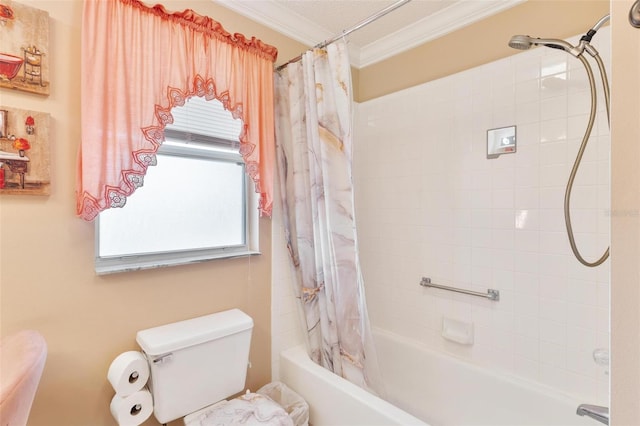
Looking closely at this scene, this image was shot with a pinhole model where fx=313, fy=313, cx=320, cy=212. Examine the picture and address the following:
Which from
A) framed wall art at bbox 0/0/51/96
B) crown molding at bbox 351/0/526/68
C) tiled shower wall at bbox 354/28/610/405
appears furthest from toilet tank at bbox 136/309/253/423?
crown molding at bbox 351/0/526/68

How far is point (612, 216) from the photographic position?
46cm

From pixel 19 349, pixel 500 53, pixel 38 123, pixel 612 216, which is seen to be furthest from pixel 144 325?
pixel 500 53

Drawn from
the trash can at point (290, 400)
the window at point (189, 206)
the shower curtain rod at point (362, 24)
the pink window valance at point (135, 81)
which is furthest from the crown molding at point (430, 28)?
the trash can at point (290, 400)

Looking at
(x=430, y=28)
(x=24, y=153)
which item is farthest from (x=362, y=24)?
(x=24, y=153)

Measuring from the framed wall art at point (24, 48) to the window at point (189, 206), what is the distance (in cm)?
50

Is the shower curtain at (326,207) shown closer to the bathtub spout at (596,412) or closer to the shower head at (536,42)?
the shower head at (536,42)

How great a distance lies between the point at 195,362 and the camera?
4.61ft

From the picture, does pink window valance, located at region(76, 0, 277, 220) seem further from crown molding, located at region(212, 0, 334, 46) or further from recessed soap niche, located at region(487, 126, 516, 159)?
recessed soap niche, located at region(487, 126, 516, 159)

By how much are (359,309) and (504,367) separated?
0.92 meters

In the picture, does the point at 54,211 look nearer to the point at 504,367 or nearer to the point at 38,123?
the point at 38,123

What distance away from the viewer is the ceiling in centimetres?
178

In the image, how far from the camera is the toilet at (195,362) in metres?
1.33

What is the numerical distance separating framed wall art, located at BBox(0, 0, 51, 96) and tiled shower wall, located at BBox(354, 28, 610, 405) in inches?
73.3

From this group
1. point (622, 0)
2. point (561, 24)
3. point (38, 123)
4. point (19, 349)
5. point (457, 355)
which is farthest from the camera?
point (457, 355)
